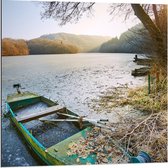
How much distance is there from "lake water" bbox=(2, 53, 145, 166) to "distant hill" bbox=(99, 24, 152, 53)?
102 millimetres

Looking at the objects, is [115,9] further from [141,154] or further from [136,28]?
[141,154]

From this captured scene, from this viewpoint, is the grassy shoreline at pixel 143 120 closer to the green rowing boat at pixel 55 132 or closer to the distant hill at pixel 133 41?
the green rowing boat at pixel 55 132

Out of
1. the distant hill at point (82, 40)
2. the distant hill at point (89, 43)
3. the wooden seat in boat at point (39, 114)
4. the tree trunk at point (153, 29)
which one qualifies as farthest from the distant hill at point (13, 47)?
the tree trunk at point (153, 29)

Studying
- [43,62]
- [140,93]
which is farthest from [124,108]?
[43,62]

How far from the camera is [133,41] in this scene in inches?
92.7

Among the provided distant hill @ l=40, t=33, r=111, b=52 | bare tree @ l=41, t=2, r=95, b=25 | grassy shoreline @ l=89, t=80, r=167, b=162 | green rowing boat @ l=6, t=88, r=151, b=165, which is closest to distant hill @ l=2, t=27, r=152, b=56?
distant hill @ l=40, t=33, r=111, b=52

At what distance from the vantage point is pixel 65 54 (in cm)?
242

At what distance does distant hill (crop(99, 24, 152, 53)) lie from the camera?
92.5 inches

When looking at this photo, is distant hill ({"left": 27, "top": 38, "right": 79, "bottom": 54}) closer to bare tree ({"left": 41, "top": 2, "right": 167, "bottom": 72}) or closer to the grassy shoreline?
bare tree ({"left": 41, "top": 2, "right": 167, "bottom": 72})

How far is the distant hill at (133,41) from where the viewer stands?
2351 millimetres

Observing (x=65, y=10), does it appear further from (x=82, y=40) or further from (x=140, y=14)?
(x=140, y=14)

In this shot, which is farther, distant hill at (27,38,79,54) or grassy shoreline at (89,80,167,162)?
distant hill at (27,38,79,54)

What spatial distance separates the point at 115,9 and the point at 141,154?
4.94ft

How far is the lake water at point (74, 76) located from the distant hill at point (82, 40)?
9cm
